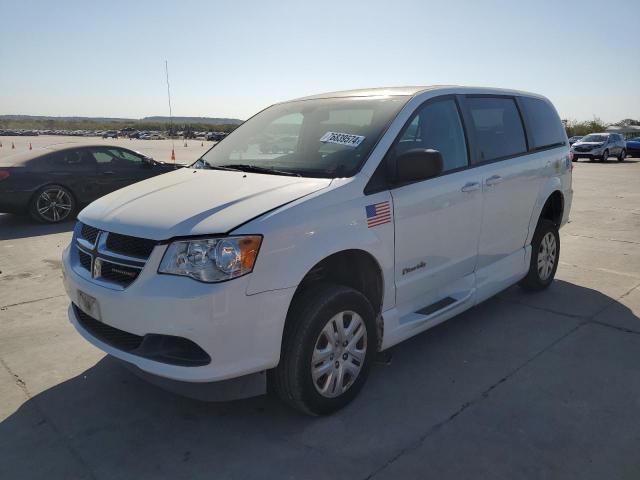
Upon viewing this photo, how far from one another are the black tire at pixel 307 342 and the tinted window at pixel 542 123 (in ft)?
9.46

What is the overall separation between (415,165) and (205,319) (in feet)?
5.01

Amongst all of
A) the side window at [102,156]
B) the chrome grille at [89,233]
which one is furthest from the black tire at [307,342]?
the side window at [102,156]

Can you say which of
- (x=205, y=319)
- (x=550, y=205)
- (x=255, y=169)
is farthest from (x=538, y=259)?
(x=205, y=319)

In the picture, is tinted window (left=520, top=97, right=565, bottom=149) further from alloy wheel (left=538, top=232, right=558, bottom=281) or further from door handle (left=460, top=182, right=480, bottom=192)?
door handle (left=460, top=182, right=480, bottom=192)

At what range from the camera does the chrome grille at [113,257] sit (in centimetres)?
268

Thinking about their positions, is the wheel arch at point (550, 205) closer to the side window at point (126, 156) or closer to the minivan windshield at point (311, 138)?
the minivan windshield at point (311, 138)

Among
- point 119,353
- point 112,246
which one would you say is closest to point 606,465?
point 119,353

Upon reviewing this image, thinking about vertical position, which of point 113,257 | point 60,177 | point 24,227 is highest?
point 113,257

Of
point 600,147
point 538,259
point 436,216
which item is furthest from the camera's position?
point 600,147

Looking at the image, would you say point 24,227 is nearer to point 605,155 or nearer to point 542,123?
point 542,123

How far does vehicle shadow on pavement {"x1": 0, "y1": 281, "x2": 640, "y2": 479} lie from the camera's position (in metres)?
2.60

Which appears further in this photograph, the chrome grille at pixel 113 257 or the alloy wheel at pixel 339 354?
the alloy wheel at pixel 339 354

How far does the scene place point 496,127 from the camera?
14.3ft

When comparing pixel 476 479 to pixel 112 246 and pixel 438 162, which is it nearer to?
pixel 438 162
